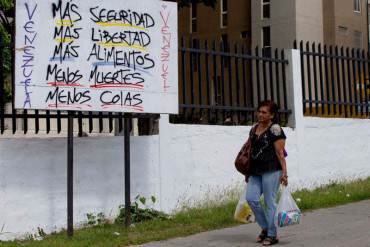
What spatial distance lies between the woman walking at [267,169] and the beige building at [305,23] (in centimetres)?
2257

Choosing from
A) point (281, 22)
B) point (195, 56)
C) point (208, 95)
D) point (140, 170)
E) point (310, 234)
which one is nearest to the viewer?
point (310, 234)

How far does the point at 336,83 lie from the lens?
1190cm

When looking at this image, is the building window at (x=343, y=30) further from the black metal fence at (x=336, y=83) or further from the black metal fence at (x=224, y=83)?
the black metal fence at (x=224, y=83)

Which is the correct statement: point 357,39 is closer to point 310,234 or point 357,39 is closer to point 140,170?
point 140,170

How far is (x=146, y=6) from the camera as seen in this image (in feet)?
26.5

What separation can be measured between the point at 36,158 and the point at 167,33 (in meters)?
2.34

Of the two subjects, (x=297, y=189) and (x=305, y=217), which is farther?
(x=297, y=189)

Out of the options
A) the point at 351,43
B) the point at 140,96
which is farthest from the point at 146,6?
the point at 351,43

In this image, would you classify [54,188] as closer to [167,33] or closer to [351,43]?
[167,33]

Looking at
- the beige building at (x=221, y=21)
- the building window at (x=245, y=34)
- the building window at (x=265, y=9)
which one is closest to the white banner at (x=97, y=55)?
the building window at (x=265, y=9)

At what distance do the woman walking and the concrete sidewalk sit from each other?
13.7 inches

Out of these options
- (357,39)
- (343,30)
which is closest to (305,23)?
(343,30)

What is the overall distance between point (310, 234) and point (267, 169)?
1238mm

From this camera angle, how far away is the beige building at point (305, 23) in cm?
2942
